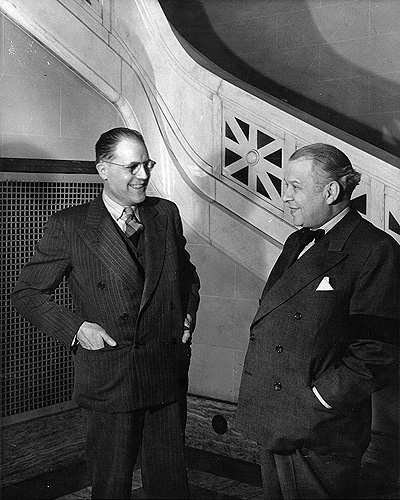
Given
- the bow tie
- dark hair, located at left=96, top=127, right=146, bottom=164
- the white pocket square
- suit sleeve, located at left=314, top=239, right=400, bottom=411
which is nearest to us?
suit sleeve, located at left=314, top=239, right=400, bottom=411

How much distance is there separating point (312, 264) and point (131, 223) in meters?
0.75

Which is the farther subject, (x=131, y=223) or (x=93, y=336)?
(x=131, y=223)

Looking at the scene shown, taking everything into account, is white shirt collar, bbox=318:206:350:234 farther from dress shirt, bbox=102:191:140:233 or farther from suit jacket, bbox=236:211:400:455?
dress shirt, bbox=102:191:140:233

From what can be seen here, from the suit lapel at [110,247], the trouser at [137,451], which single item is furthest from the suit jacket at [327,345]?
the suit lapel at [110,247]

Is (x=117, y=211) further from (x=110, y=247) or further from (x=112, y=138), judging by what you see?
(x=112, y=138)

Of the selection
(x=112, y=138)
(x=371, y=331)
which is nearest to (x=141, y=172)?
(x=112, y=138)

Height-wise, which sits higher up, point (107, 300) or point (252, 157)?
point (252, 157)

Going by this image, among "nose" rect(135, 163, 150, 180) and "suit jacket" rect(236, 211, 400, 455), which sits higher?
"nose" rect(135, 163, 150, 180)

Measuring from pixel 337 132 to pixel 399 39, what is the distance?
1113 mm

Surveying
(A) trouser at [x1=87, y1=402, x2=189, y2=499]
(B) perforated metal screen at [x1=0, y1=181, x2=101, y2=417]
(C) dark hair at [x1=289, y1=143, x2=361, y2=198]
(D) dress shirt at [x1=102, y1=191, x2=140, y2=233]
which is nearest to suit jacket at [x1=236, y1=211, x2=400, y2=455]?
(C) dark hair at [x1=289, y1=143, x2=361, y2=198]

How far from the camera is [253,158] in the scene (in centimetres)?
370

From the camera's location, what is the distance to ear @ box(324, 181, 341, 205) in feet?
7.97

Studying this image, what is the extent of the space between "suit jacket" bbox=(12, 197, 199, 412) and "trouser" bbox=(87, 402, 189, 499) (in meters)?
0.06

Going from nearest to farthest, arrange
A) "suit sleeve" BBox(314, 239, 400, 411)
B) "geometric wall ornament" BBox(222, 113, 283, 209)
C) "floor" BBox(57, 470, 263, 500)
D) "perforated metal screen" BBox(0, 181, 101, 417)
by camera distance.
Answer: "suit sleeve" BBox(314, 239, 400, 411) < "floor" BBox(57, 470, 263, 500) < "perforated metal screen" BBox(0, 181, 101, 417) < "geometric wall ornament" BBox(222, 113, 283, 209)
